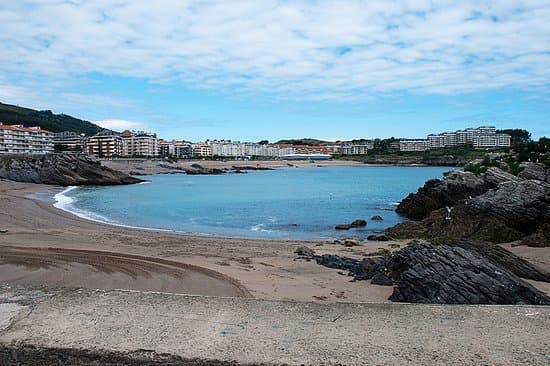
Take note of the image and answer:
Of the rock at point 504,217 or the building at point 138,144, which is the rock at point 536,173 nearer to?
the rock at point 504,217

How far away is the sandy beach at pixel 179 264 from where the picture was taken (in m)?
10.2

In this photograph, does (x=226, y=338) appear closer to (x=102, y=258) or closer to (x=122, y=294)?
(x=122, y=294)

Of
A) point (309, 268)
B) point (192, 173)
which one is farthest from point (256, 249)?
point (192, 173)

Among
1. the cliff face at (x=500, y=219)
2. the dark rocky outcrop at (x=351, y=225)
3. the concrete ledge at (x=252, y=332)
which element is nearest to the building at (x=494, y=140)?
the dark rocky outcrop at (x=351, y=225)

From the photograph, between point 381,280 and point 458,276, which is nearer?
point 458,276

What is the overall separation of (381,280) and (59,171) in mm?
55747

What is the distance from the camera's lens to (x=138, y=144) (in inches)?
6427

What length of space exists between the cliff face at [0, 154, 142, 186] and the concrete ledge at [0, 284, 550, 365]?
6010 centimetres

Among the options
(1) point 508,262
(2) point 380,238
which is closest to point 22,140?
(2) point 380,238

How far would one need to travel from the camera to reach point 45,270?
11297 millimetres

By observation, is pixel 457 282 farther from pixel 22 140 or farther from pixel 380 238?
pixel 22 140

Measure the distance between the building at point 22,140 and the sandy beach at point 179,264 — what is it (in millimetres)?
91561

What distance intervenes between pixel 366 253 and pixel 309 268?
11.8 feet

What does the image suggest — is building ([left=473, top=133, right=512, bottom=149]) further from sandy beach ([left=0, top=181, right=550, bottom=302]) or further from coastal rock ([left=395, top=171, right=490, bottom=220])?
sandy beach ([left=0, top=181, right=550, bottom=302])
